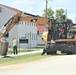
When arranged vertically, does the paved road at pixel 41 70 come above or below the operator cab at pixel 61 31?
below

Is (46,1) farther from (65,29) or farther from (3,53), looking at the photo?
(3,53)

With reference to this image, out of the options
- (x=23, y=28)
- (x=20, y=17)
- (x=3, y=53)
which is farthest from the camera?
(x=23, y=28)

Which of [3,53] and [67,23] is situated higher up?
[67,23]

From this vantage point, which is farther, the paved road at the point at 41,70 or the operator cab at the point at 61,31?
the operator cab at the point at 61,31

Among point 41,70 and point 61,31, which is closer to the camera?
point 41,70

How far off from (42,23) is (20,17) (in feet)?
9.96

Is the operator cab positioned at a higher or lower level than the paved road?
higher

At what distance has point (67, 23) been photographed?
40969 mm

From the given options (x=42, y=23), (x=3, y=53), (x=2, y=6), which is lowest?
(x=3, y=53)

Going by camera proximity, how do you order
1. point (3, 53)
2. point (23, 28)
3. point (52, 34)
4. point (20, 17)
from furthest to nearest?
point (23, 28)
point (52, 34)
point (20, 17)
point (3, 53)

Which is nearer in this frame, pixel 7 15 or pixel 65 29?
pixel 65 29

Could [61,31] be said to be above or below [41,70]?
above

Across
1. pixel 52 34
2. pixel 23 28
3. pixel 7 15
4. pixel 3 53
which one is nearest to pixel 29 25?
pixel 23 28

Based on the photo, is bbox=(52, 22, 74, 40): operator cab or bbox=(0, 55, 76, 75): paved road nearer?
bbox=(0, 55, 76, 75): paved road
